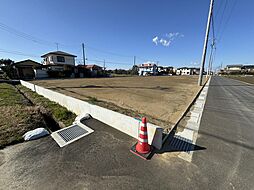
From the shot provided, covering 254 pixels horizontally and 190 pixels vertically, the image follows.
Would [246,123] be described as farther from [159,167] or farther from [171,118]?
[159,167]

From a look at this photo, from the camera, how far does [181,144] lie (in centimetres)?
259

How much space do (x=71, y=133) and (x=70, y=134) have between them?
0.05 metres

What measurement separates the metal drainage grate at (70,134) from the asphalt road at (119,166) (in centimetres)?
14

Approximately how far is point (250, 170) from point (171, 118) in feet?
7.39

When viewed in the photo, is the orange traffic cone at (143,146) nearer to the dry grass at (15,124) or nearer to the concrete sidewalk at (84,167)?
the concrete sidewalk at (84,167)

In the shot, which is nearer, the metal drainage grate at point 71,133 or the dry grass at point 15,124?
the dry grass at point 15,124

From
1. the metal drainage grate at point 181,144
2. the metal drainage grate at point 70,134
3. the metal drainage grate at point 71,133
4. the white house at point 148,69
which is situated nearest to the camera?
the metal drainage grate at point 181,144

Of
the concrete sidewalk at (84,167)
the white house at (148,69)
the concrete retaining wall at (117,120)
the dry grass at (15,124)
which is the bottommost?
the concrete sidewalk at (84,167)

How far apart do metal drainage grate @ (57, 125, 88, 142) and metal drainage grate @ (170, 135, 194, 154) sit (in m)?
2.30

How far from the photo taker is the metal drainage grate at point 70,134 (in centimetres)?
273

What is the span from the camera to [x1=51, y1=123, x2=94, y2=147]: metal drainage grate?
273cm

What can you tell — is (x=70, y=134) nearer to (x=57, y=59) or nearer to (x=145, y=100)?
(x=145, y=100)

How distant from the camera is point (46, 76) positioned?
85.9 ft

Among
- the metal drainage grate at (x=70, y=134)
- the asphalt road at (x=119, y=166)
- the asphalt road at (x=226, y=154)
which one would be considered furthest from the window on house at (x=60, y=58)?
the asphalt road at (x=226, y=154)
